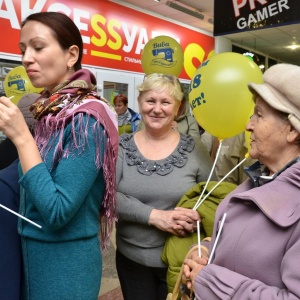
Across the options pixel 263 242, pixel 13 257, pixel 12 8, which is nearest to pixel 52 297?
pixel 13 257

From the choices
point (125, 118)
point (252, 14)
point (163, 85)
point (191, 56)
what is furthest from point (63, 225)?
point (191, 56)

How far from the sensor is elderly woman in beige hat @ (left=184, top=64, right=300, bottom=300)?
32.8 inches

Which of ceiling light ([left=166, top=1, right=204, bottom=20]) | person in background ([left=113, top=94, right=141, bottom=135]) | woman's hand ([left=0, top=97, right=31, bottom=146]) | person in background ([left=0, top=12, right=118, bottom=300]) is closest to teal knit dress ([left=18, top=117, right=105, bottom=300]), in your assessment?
person in background ([left=0, top=12, right=118, bottom=300])

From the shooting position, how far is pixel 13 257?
1136 mm

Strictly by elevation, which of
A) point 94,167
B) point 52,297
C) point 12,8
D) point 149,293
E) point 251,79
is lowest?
point 149,293

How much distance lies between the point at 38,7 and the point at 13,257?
4.89 m

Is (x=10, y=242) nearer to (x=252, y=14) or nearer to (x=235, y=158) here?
(x=235, y=158)

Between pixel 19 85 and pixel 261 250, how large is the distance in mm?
3260

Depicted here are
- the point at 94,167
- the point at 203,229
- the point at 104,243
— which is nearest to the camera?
the point at 94,167

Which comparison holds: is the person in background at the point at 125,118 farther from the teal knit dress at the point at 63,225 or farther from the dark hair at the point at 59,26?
the teal knit dress at the point at 63,225

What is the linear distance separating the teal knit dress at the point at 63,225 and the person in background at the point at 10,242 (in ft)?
0.11

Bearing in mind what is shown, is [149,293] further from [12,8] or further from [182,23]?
[182,23]

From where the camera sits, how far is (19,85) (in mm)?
3551

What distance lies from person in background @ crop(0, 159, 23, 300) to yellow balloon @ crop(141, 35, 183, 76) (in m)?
2.73
